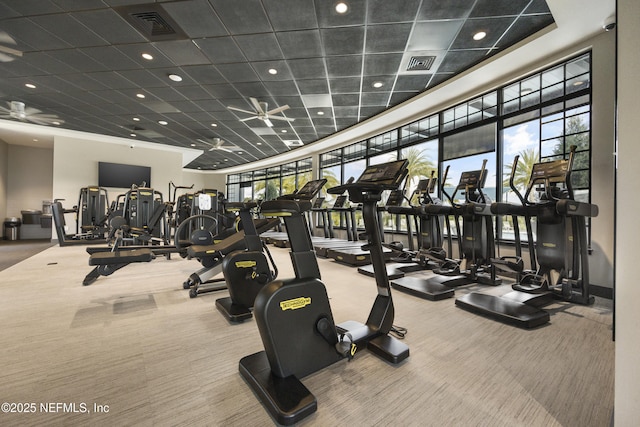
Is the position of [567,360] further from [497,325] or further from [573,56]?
[573,56]

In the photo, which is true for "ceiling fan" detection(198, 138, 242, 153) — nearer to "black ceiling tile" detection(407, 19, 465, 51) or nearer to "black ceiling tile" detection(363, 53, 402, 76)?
"black ceiling tile" detection(363, 53, 402, 76)

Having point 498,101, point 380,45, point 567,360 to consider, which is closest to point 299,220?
point 567,360

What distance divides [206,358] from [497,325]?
8.10 feet

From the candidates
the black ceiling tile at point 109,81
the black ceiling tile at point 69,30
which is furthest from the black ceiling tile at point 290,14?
the black ceiling tile at point 109,81

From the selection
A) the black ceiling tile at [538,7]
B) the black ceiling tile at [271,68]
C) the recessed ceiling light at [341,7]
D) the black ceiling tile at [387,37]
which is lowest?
the black ceiling tile at [538,7]

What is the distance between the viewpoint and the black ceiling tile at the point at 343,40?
154 inches

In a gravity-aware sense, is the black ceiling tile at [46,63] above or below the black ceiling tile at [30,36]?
above

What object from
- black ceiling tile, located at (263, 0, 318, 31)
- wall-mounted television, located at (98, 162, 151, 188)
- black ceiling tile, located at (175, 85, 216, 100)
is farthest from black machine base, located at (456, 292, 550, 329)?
wall-mounted television, located at (98, 162, 151, 188)

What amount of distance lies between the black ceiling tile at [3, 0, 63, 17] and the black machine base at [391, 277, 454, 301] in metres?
5.90

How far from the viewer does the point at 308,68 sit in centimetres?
498

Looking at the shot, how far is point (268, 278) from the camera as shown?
2645 millimetres

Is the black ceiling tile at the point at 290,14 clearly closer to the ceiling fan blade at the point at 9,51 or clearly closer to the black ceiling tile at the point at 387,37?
the black ceiling tile at the point at 387,37

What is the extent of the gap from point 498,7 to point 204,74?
5029 millimetres

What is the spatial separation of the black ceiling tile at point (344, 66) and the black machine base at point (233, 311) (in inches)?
171
